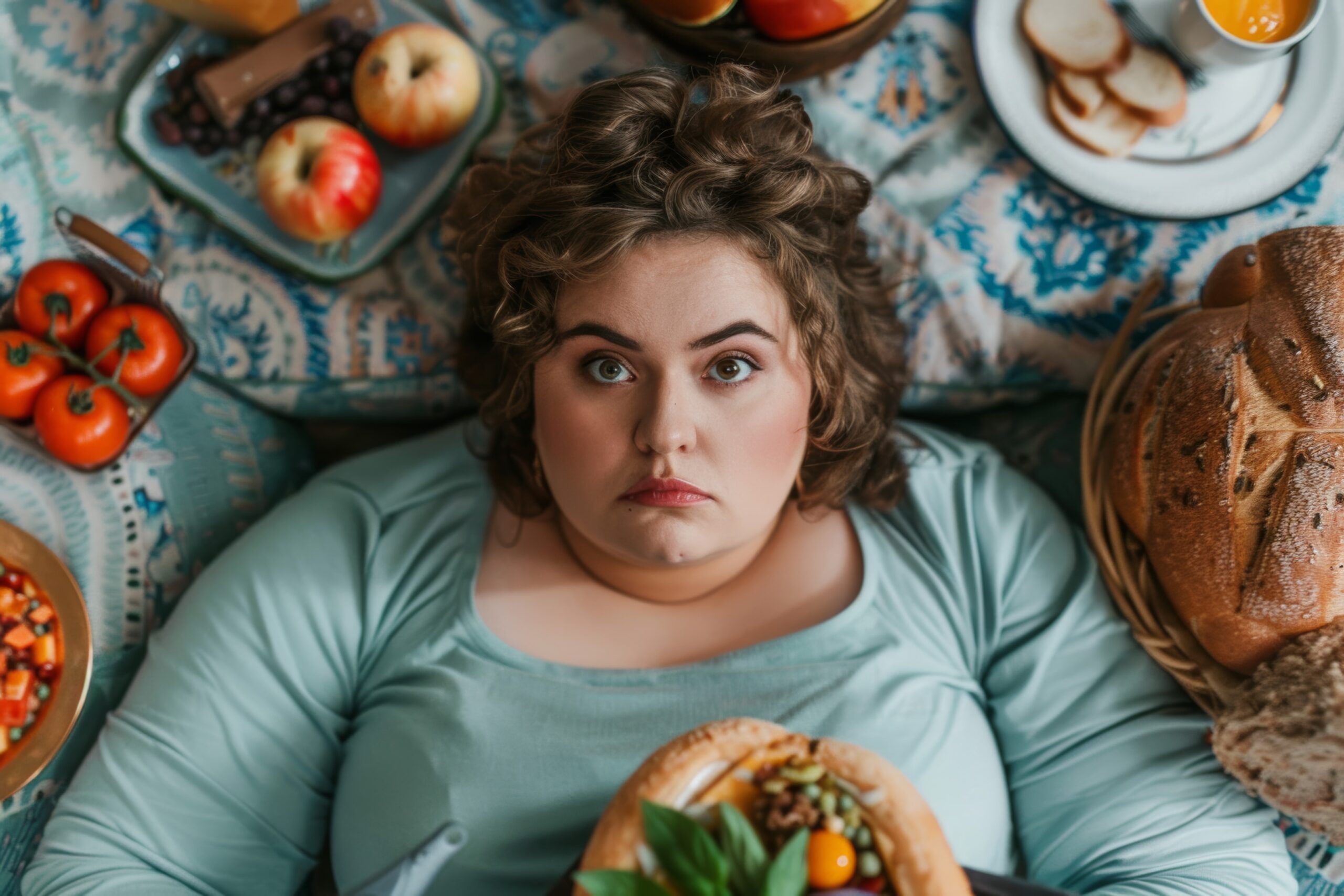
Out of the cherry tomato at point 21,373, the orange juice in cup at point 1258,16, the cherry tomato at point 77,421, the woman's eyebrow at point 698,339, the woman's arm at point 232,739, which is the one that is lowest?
the woman's arm at point 232,739

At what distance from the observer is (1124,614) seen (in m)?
1.24

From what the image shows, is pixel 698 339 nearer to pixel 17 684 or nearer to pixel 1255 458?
pixel 1255 458

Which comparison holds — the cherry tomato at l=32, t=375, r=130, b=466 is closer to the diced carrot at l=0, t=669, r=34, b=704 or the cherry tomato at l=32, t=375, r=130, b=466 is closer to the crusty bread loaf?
the diced carrot at l=0, t=669, r=34, b=704

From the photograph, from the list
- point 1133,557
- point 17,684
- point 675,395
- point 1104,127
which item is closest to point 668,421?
point 675,395

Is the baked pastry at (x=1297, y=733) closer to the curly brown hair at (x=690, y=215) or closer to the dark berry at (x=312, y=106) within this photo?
the curly brown hair at (x=690, y=215)

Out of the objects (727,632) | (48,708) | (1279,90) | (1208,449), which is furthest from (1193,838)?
(48,708)

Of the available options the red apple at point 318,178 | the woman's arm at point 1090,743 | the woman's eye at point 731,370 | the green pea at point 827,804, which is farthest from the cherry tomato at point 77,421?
the woman's arm at point 1090,743

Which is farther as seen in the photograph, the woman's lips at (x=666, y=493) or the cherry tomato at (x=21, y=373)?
the cherry tomato at (x=21, y=373)

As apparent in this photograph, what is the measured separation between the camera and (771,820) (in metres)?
0.81

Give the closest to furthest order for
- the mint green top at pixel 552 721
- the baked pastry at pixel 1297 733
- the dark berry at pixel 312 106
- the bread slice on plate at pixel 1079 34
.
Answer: the baked pastry at pixel 1297 733 → the mint green top at pixel 552 721 → the bread slice on plate at pixel 1079 34 → the dark berry at pixel 312 106

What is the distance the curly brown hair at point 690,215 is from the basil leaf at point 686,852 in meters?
0.54

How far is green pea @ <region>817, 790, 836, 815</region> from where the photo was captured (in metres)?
0.83

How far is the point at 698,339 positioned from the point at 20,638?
977mm

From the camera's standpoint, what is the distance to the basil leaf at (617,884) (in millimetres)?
759
